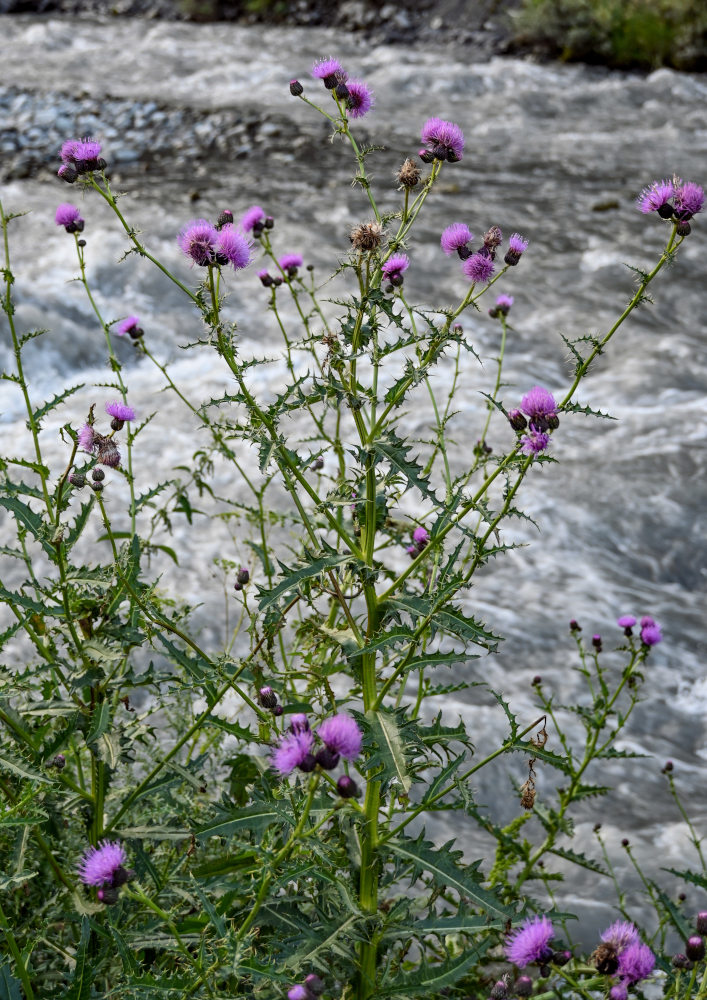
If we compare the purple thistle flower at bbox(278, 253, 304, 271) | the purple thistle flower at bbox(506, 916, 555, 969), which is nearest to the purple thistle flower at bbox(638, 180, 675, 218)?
the purple thistle flower at bbox(278, 253, 304, 271)

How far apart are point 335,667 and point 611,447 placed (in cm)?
382

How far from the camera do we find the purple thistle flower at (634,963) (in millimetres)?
1466

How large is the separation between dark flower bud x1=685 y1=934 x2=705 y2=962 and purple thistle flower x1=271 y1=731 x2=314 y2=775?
707 mm

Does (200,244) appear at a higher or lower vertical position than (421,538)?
higher

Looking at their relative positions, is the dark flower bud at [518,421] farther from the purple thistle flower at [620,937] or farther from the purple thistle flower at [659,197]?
the purple thistle flower at [620,937]

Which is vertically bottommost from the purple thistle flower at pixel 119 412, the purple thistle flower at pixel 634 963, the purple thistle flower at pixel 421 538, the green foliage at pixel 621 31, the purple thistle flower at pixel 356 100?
the purple thistle flower at pixel 634 963

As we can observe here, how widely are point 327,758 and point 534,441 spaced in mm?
577

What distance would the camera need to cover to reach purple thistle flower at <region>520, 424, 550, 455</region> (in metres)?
1.57

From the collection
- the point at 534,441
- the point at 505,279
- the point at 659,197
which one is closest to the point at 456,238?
the point at 659,197

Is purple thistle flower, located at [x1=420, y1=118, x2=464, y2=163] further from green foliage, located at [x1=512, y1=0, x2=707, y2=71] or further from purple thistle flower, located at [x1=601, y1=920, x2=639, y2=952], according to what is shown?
green foliage, located at [x1=512, y1=0, x2=707, y2=71]

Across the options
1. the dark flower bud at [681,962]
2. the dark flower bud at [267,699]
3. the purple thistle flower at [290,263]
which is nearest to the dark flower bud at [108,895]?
the dark flower bud at [267,699]

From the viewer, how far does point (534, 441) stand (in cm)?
157

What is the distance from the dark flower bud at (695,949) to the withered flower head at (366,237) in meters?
1.20

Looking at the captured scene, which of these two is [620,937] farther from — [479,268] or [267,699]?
[479,268]
